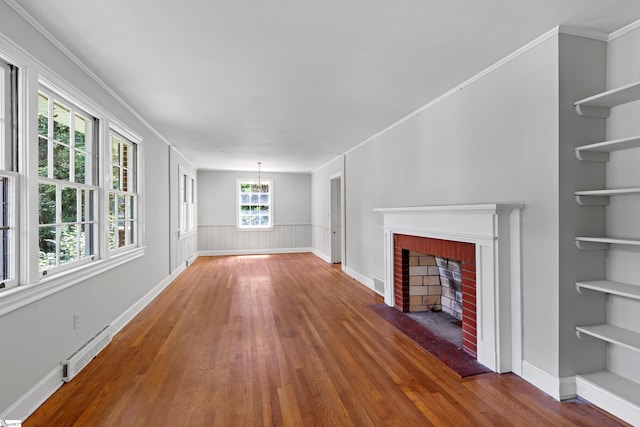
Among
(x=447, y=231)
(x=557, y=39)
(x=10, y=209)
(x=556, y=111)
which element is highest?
(x=557, y=39)

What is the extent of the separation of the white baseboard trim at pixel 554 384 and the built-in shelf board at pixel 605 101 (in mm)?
1827

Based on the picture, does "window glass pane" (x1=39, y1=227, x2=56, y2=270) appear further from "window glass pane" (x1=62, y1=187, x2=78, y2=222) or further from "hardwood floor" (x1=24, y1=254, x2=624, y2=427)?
"hardwood floor" (x1=24, y1=254, x2=624, y2=427)

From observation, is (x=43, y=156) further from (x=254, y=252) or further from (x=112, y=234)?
(x=254, y=252)

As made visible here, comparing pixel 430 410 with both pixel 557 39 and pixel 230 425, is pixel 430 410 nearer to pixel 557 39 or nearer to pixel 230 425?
pixel 230 425

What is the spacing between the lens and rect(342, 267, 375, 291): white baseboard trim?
17.0 ft

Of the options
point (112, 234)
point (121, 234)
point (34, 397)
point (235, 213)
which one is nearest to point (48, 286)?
point (34, 397)

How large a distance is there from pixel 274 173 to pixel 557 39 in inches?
317

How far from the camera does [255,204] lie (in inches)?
376

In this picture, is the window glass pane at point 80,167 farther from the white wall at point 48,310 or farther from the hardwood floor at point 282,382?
the hardwood floor at point 282,382

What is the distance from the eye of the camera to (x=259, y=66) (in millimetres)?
2652

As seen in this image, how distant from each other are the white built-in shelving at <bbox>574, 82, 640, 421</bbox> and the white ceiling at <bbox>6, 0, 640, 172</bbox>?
53cm

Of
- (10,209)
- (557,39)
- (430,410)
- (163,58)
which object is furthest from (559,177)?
(10,209)

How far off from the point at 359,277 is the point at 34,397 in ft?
14.7

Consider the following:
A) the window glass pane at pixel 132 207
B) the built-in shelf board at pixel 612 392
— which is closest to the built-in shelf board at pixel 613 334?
the built-in shelf board at pixel 612 392
